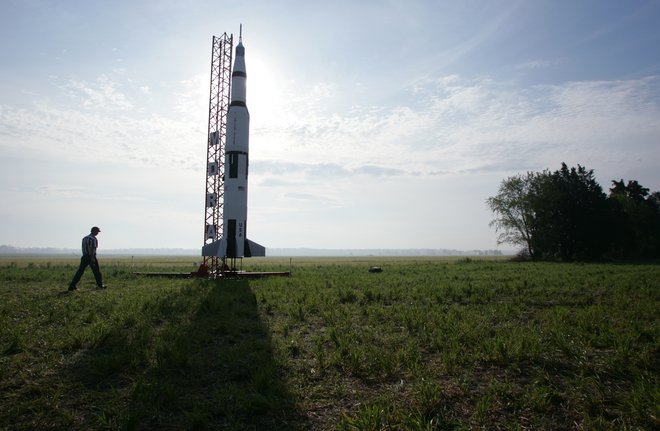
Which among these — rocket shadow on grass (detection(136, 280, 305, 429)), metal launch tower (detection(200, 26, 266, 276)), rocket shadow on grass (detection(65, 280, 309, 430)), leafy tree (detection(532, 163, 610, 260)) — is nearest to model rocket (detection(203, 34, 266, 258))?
metal launch tower (detection(200, 26, 266, 276))

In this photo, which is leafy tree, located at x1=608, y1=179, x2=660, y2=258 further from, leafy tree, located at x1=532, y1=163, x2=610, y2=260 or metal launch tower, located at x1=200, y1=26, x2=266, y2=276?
metal launch tower, located at x1=200, y1=26, x2=266, y2=276

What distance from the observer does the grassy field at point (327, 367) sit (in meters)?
5.00

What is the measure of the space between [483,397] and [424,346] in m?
2.67

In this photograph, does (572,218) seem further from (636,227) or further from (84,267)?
(84,267)

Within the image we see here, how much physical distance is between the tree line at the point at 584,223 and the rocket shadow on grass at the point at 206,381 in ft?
177

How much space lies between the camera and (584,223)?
51906 millimetres

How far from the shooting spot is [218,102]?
30266mm

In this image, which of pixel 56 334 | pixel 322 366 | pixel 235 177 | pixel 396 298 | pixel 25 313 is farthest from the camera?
pixel 235 177

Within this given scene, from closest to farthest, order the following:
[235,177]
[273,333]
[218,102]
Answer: [273,333] → [235,177] → [218,102]

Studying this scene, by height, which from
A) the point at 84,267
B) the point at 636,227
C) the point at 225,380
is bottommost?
the point at 225,380

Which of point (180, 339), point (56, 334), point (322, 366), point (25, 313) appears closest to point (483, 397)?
point (322, 366)

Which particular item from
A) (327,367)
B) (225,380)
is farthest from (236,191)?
(225,380)

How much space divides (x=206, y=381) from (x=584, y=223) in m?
57.0

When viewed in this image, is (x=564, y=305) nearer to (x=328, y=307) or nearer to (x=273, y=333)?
(x=328, y=307)
